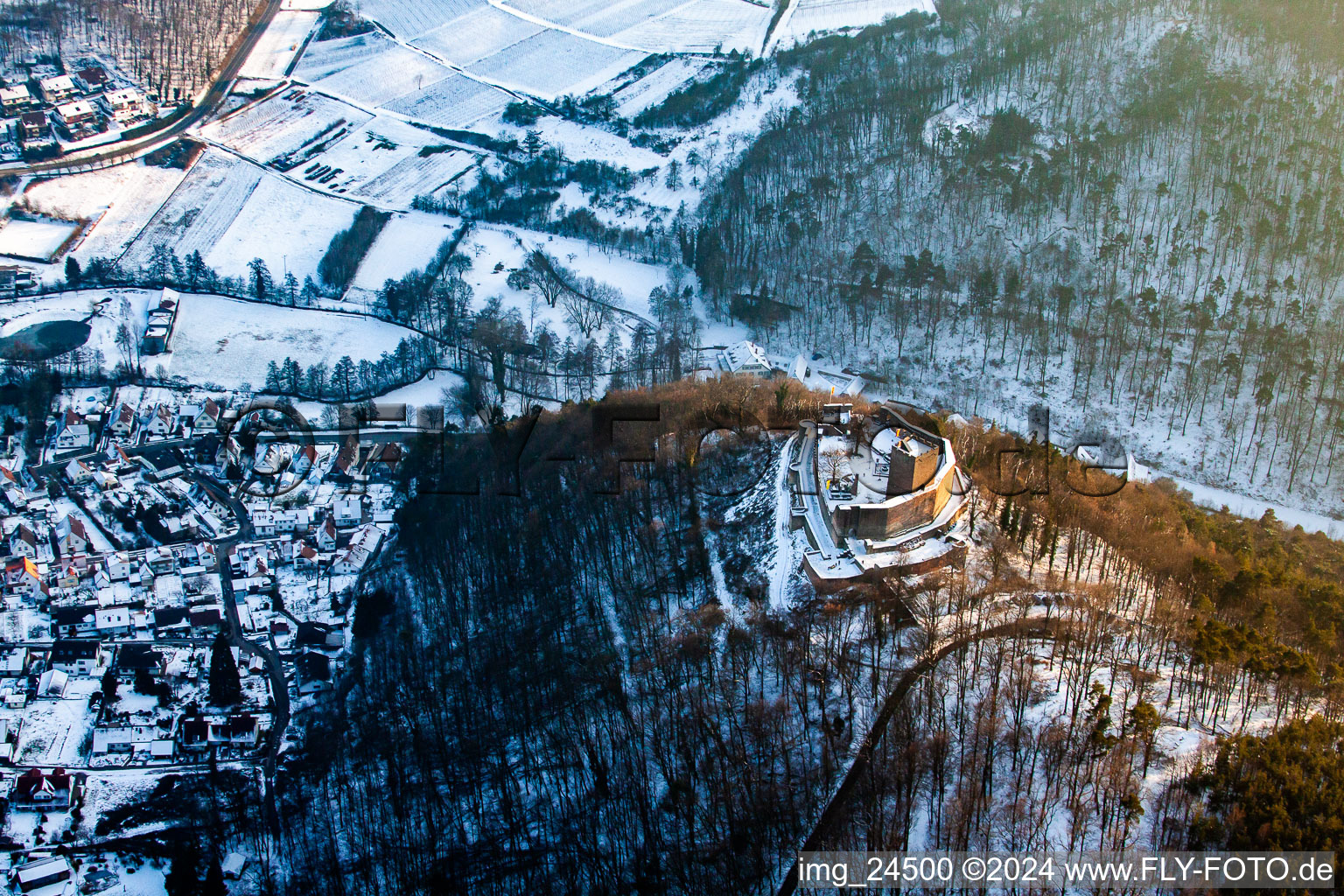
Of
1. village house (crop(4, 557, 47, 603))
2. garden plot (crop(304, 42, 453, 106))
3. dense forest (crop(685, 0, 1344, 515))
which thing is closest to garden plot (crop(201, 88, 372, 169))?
Result: garden plot (crop(304, 42, 453, 106))

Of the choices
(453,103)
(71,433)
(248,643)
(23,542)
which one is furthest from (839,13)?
(23,542)

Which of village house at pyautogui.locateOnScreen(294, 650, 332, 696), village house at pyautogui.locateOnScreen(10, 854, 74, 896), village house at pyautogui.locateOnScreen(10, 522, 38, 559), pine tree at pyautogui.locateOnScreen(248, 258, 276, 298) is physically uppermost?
pine tree at pyautogui.locateOnScreen(248, 258, 276, 298)

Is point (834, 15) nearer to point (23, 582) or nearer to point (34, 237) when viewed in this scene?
point (34, 237)

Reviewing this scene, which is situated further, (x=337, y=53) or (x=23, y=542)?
(x=337, y=53)

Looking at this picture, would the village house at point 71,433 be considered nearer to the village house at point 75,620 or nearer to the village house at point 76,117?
the village house at point 75,620

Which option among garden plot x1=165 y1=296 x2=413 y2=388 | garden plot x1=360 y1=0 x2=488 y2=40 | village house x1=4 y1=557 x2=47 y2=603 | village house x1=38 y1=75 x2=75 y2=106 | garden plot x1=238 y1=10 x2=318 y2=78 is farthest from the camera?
garden plot x1=360 y1=0 x2=488 y2=40

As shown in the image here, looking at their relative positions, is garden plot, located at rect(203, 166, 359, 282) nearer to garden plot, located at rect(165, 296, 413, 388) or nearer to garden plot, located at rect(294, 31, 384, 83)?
garden plot, located at rect(165, 296, 413, 388)
